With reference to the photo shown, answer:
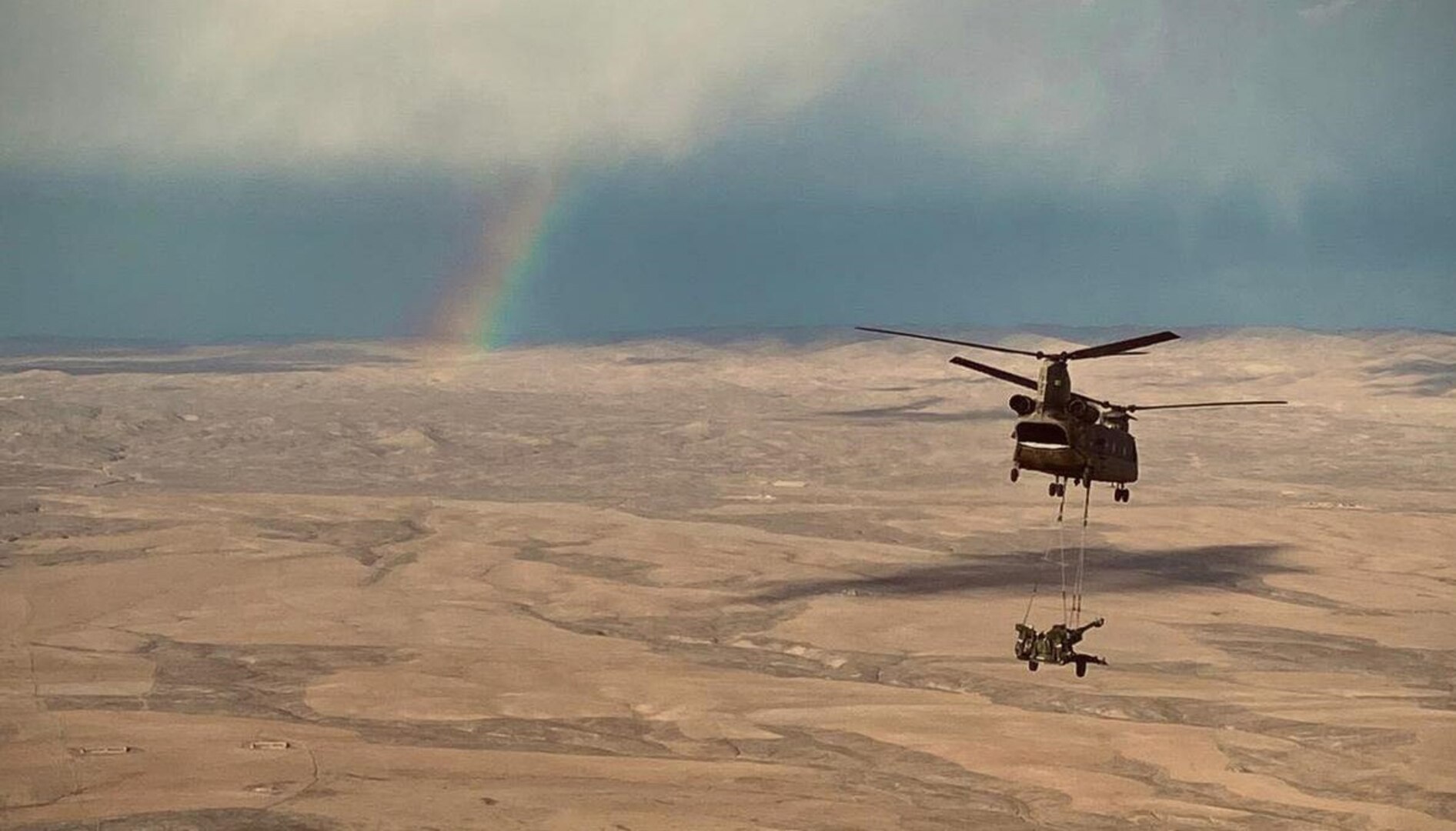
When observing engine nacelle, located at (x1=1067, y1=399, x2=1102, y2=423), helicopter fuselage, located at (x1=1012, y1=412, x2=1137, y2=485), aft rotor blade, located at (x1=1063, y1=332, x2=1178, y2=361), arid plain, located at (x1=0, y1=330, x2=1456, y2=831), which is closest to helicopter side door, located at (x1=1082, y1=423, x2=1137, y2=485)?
helicopter fuselage, located at (x1=1012, y1=412, x2=1137, y2=485)

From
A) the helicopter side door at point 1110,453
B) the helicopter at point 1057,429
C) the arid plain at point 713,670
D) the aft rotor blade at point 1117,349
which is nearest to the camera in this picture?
the aft rotor blade at point 1117,349

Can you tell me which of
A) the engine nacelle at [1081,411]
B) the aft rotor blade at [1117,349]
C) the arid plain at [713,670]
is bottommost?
the arid plain at [713,670]

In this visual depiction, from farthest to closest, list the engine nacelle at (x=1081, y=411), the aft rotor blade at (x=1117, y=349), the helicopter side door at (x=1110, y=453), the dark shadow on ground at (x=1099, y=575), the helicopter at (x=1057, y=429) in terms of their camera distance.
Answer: the dark shadow on ground at (x=1099, y=575), the helicopter side door at (x=1110, y=453), the engine nacelle at (x=1081, y=411), the helicopter at (x=1057, y=429), the aft rotor blade at (x=1117, y=349)

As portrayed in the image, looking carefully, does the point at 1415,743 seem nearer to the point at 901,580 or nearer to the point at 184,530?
the point at 901,580

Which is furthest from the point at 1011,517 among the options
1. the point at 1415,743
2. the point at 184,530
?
the point at 1415,743

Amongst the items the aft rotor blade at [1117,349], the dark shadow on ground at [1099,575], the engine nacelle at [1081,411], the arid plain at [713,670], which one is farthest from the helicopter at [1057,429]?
the dark shadow on ground at [1099,575]

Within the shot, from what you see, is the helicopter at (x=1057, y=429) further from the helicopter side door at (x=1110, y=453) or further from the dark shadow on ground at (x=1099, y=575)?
the dark shadow on ground at (x=1099, y=575)

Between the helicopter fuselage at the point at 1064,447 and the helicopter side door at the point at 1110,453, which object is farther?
the helicopter side door at the point at 1110,453
